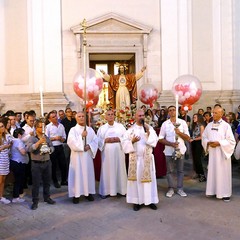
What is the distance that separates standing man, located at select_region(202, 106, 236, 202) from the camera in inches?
259

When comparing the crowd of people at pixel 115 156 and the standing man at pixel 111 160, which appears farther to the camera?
the standing man at pixel 111 160

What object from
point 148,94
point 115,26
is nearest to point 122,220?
point 148,94

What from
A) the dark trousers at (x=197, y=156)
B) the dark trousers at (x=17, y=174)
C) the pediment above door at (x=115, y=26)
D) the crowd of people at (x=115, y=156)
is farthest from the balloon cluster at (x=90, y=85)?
the pediment above door at (x=115, y=26)

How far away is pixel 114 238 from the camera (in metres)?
4.87

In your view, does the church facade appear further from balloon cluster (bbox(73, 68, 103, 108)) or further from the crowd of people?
the crowd of people

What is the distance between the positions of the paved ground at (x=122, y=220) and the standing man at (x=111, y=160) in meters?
0.26

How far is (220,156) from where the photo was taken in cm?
668

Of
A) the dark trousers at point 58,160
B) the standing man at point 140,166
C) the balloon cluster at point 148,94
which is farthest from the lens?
the balloon cluster at point 148,94

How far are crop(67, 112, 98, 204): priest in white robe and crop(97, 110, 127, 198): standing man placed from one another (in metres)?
0.29

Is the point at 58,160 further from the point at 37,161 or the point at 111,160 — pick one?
the point at 37,161

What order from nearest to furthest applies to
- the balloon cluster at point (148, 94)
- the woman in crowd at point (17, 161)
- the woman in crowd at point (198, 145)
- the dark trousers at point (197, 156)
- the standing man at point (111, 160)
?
the woman in crowd at point (17, 161) < the standing man at point (111, 160) < the woman in crowd at point (198, 145) < the dark trousers at point (197, 156) < the balloon cluster at point (148, 94)

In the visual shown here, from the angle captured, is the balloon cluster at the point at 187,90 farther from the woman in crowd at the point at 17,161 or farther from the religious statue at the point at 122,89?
the woman in crowd at the point at 17,161

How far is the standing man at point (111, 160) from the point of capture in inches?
277

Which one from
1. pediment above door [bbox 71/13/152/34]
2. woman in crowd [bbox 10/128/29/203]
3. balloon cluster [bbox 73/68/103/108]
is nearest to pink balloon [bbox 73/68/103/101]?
balloon cluster [bbox 73/68/103/108]
